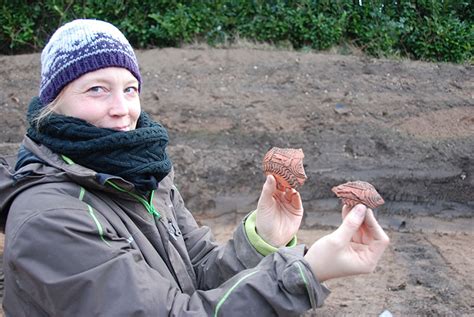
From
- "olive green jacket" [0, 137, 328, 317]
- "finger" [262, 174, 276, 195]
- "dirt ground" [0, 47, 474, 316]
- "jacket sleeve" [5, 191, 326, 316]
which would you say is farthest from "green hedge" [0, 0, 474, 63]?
"jacket sleeve" [5, 191, 326, 316]

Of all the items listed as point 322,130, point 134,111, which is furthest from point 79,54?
point 322,130

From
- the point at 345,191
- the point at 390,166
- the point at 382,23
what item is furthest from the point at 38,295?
the point at 382,23

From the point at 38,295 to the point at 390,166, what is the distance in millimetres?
4701

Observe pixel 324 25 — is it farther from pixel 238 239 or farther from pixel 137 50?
pixel 238 239

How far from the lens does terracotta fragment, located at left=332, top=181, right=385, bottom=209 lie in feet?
6.82

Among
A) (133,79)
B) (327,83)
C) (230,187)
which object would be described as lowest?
(230,187)

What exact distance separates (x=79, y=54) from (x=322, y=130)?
14.9 ft

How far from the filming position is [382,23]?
805 cm

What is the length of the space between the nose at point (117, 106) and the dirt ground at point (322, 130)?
3.27 m

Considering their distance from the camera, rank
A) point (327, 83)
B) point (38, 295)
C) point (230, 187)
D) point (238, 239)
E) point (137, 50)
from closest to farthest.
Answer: point (38, 295), point (238, 239), point (230, 187), point (327, 83), point (137, 50)

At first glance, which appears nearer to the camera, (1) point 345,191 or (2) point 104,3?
(1) point 345,191

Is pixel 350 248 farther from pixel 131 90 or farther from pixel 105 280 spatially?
pixel 131 90

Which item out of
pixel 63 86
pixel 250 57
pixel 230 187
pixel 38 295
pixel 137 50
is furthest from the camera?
pixel 137 50

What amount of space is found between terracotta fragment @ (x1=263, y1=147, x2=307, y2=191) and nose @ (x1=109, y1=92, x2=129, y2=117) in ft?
1.92
